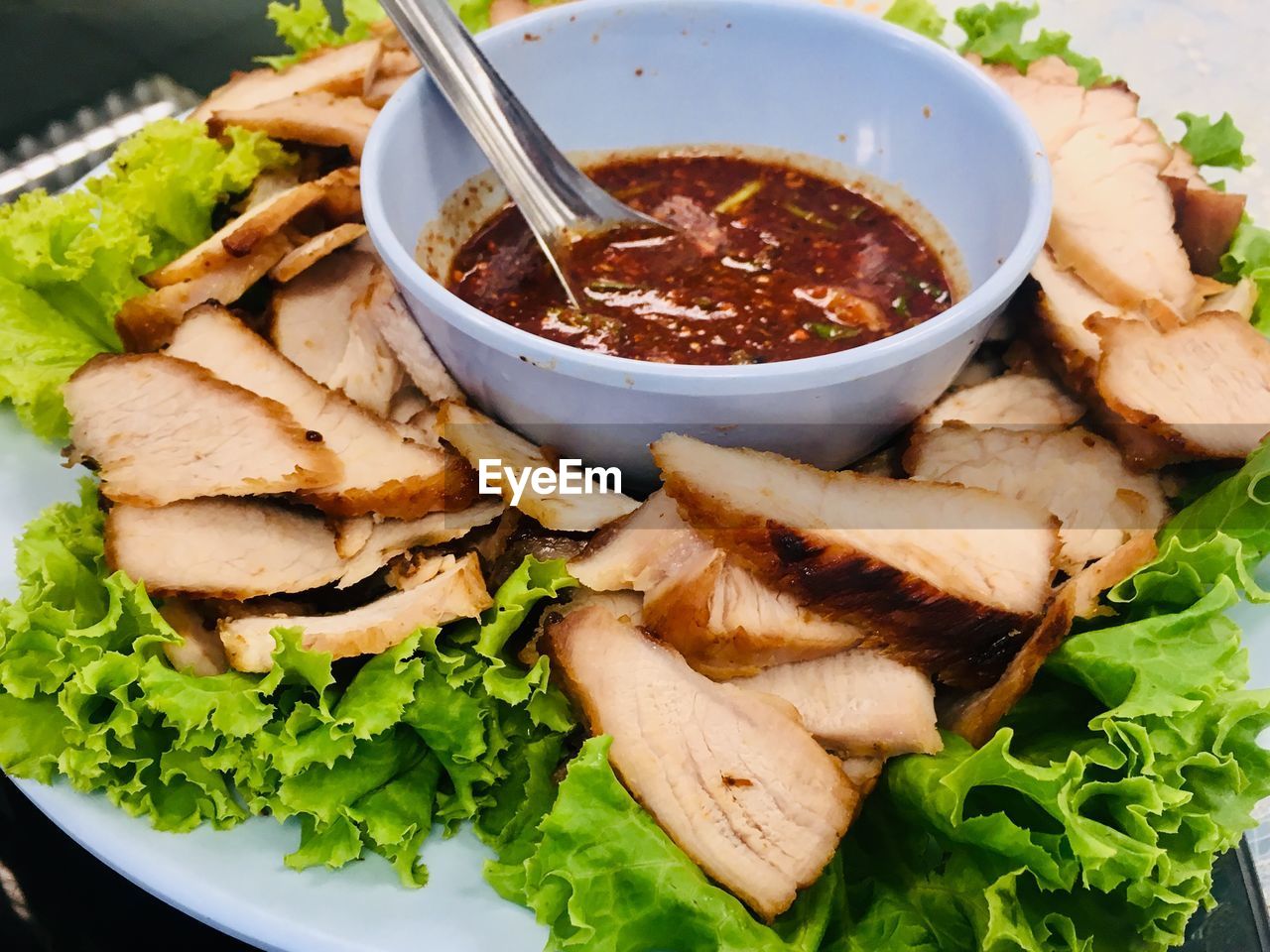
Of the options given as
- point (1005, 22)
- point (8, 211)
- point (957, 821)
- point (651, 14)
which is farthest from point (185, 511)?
point (1005, 22)

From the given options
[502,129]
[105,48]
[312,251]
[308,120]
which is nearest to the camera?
[312,251]

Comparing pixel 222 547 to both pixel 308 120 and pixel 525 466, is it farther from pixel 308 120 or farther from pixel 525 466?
pixel 308 120

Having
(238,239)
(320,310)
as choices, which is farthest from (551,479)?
(238,239)

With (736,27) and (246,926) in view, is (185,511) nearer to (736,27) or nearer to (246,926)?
(246,926)

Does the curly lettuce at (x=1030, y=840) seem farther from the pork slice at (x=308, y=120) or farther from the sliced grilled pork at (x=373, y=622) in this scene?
the pork slice at (x=308, y=120)

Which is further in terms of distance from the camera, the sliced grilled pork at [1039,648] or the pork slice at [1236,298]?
the pork slice at [1236,298]

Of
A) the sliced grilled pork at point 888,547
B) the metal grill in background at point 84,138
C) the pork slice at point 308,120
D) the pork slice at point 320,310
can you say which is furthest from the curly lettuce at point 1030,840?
the metal grill in background at point 84,138

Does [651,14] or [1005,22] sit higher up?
[651,14]
